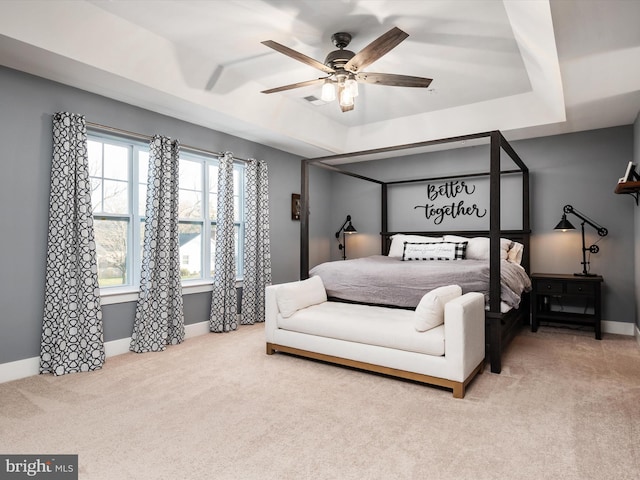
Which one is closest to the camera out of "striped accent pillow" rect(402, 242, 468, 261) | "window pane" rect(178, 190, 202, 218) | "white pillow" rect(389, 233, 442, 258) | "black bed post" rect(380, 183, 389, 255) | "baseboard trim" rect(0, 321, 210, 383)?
"baseboard trim" rect(0, 321, 210, 383)

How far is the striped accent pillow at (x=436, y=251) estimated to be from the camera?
488 centimetres

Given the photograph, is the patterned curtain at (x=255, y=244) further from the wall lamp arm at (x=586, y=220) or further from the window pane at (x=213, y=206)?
the wall lamp arm at (x=586, y=220)

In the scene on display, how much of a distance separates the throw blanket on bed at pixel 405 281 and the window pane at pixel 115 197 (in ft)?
6.89

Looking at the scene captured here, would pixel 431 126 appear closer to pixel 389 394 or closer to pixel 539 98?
pixel 539 98

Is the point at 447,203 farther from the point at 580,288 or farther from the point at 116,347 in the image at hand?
the point at 116,347

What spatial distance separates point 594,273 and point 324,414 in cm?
397

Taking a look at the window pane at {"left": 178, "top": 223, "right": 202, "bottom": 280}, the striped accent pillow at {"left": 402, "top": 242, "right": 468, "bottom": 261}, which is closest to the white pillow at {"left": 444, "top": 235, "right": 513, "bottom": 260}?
the striped accent pillow at {"left": 402, "top": 242, "right": 468, "bottom": 261}

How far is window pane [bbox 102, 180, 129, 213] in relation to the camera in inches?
151

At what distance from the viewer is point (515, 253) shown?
15.7ft

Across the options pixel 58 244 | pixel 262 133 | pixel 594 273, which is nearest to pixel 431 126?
pixel 262 133

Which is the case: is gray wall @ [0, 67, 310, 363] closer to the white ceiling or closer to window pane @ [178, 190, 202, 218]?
the white ceiling

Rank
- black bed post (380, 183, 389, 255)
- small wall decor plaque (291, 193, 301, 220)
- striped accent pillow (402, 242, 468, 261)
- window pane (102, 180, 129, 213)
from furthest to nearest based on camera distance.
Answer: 1. black bed post (380, 183, 389, 255)
2. small wall decor plaque (291, 193, 301, 220)
3. striped accent pillow (402, 242, 468, 261)
4. window pane (102, 180, 129, 213)

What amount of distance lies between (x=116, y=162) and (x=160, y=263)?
1.09 metres

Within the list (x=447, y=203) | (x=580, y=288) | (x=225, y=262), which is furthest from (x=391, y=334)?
(x=447, y=203)
